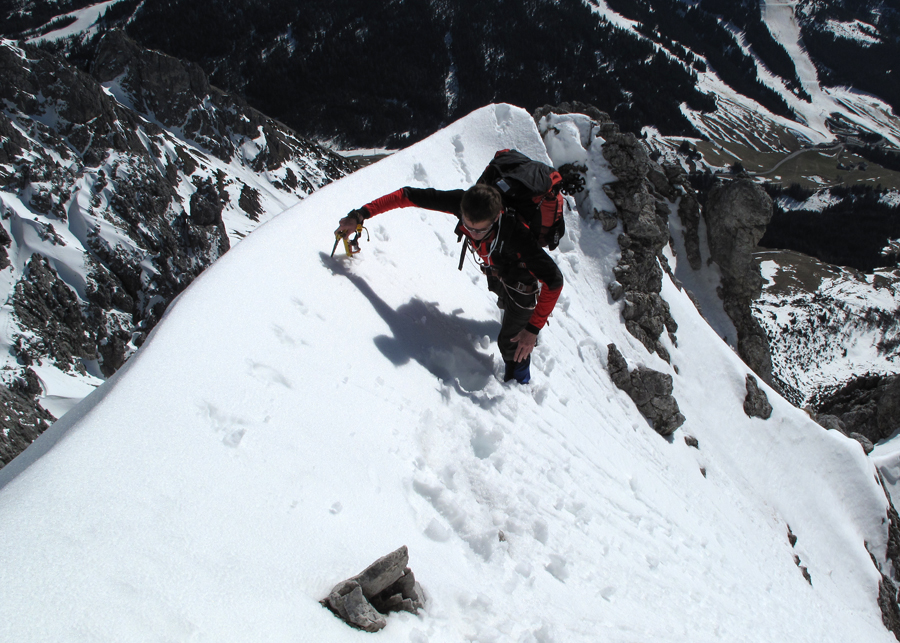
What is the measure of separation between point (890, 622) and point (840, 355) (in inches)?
2905

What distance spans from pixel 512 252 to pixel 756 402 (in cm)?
1335

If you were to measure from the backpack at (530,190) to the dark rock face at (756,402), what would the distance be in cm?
1203

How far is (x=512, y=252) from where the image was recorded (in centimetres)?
617

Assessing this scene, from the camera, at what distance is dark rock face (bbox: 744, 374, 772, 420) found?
1565 centimetres

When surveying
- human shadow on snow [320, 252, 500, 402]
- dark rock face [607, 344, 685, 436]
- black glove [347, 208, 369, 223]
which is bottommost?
dark rock face [607, 344, 685, 436]

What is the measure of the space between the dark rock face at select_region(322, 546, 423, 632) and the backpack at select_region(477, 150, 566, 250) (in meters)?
4.16

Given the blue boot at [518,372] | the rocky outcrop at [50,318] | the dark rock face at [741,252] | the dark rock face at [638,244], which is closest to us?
the blue boot at [518,372]

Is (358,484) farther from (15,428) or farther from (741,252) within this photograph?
(741,252)

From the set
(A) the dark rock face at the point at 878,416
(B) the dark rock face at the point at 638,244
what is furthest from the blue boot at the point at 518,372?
(A) the dark rock face at the point at 878,416

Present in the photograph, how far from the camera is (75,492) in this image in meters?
2.92

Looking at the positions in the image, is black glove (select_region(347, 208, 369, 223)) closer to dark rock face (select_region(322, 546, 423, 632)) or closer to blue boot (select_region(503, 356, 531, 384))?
blue boot (select_region(503, 356, 531, 384))

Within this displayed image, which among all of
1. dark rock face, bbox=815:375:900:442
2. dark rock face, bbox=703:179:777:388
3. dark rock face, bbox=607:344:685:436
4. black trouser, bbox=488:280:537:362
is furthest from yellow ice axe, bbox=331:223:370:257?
dark rock face, bbox=815:375:900:442

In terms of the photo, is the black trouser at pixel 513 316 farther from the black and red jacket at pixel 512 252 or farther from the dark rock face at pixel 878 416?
the dark rock face at pixel 878 416

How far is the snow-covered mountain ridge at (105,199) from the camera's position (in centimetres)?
7662
